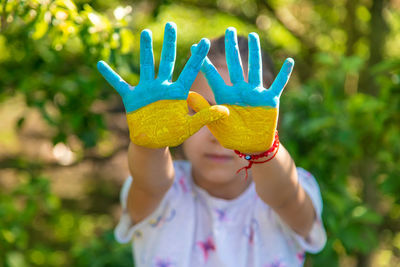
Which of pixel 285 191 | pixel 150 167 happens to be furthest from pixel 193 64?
pixel 285 191

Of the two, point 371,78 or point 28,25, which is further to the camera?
point 371,78

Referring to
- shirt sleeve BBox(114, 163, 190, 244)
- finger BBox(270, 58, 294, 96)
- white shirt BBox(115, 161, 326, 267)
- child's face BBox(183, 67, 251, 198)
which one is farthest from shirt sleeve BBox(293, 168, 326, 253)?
finger BBox(270, 58, 294, 96)

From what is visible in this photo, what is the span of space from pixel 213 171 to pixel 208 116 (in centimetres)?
40

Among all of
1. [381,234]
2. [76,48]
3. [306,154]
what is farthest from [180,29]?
[381,234]

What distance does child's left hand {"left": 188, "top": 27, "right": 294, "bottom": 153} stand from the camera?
0.92m

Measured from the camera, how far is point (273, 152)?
1013 millimetres

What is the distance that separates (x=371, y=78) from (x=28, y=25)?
5.04 feet

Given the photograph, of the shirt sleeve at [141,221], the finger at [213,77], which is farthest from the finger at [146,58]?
the shirt sleeve at [141,221]

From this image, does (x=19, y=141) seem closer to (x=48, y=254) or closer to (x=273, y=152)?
(x=48, y=254)

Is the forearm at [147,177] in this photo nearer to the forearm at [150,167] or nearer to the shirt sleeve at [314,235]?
the forearm at [150,167]

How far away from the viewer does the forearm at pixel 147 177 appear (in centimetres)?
108

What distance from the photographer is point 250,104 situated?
36.4 inches

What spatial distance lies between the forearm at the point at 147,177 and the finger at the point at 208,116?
18 centimetres

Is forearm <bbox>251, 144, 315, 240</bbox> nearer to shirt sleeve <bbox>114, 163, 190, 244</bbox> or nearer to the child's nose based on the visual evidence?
the child's nose
